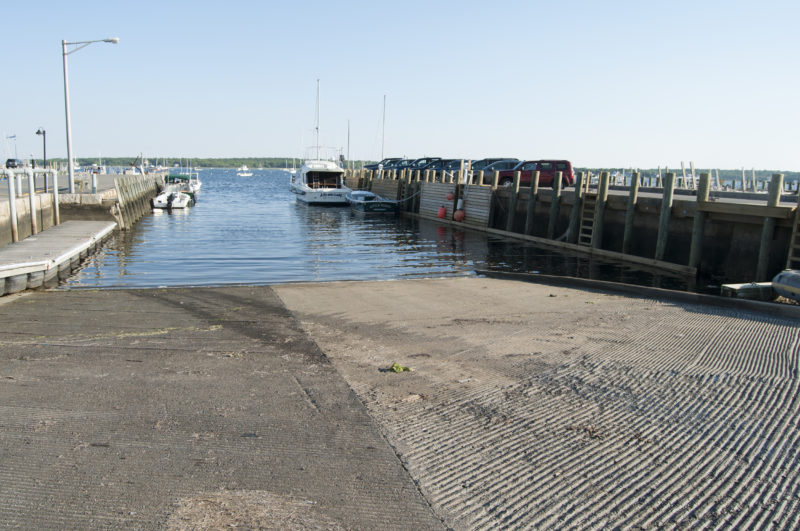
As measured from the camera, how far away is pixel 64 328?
25.9ft

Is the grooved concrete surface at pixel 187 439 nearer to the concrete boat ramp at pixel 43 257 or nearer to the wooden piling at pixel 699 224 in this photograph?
the concrete boat ramp at pixel 43 257

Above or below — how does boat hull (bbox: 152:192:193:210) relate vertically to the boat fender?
below

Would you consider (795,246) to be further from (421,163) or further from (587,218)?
(421,163)

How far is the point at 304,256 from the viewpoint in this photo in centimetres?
2228

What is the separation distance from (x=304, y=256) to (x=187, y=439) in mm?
18037

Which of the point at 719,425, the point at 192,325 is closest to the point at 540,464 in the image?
the point at 719,425

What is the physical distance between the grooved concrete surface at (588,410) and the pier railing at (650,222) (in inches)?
293

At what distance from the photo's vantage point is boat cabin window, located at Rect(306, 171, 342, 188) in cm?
5222

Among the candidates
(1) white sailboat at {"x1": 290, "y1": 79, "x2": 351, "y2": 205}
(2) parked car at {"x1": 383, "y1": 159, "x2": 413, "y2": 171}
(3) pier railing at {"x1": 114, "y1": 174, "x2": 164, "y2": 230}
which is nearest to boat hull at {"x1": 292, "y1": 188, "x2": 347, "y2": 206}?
(1) white sailboat at {"x1": 290, "y1": 79, "x2": 351, "y2": 205}

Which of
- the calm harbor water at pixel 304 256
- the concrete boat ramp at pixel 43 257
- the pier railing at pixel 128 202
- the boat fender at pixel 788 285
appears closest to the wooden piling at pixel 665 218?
the calm harbor water at pixel 304 256

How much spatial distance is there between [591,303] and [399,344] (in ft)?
13.9

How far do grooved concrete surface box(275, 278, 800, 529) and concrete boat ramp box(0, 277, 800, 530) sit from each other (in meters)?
0.02

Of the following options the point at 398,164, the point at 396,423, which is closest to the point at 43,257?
the point at 396,423

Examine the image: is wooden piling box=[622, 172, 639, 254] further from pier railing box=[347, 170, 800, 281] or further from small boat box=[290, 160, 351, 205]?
small boat box=[290, 160, 351, 205]
